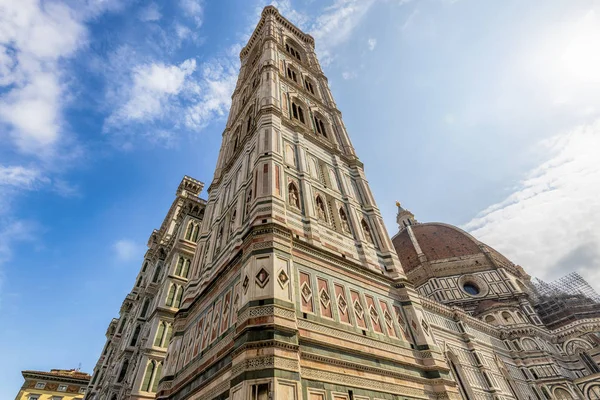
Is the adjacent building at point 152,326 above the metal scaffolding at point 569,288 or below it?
below

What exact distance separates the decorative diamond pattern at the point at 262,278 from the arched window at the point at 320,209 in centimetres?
425

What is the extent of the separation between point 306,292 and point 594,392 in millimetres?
36536

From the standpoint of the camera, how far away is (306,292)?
331 inches

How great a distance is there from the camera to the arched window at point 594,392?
28.1 metres

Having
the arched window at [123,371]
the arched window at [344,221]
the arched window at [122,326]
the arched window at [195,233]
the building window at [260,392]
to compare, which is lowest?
the building window at [260,392]

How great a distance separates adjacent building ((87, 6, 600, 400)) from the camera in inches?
281

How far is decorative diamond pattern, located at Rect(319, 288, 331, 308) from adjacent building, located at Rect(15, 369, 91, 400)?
48.2 meters

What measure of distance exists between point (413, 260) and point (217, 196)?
41.5 meters

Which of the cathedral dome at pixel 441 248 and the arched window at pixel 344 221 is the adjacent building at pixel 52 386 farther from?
the cathedral dome at pixel 441 248

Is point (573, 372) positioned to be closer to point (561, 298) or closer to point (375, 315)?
point (561, 298)

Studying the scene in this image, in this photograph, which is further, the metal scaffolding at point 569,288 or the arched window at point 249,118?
the metal scaffolding at point 569,288

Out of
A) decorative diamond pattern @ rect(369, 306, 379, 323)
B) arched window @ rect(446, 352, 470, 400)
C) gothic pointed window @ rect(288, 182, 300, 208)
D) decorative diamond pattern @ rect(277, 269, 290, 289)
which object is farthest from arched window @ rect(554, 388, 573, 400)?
decorative diamond pattern @ rect(277, 269, 290, 289)

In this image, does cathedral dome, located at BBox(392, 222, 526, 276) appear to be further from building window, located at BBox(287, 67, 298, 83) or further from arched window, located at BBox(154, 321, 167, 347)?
arched window, located at BBox(154, 321, 167, 347)

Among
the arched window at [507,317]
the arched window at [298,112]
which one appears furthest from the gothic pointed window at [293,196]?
the arched window at [507,317]
